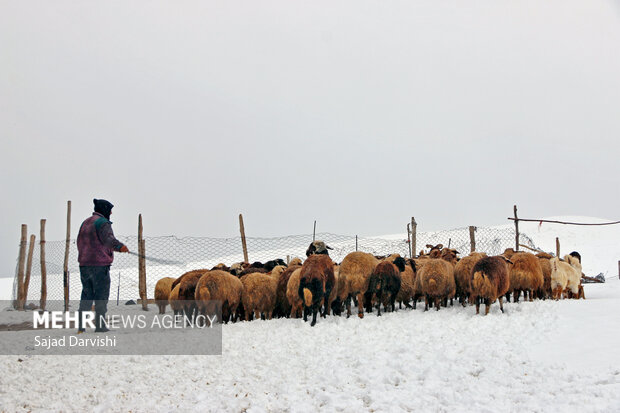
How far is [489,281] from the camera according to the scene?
818 cm

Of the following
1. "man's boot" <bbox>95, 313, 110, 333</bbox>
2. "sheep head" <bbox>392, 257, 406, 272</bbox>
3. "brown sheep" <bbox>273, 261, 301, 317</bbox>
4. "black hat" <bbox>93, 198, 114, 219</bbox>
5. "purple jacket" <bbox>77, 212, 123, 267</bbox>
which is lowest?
"man's boot" <bbox>95, 313, 110, 333</bbox>

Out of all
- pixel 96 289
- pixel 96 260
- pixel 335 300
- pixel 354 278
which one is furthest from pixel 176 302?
pixel 354 278

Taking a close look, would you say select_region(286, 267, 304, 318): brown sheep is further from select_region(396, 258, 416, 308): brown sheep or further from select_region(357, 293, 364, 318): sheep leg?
select_region(396, 258, 416, 308): brown sheep

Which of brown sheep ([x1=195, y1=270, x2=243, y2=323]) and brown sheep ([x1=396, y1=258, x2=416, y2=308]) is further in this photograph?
brown sheep ([x1=396, y1=258, x2=416, y2=308])

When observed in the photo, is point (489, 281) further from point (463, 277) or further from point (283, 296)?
point (283, 296)

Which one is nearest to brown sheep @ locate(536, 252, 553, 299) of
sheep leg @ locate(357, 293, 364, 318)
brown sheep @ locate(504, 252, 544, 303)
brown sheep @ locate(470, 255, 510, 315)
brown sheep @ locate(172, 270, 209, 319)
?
brown sheep @ locate(504, 252, 544, 303)

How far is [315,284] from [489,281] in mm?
2850

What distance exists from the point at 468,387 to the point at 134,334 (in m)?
5.27

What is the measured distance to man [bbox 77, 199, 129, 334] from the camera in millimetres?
8133

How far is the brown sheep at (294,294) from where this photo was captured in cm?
853

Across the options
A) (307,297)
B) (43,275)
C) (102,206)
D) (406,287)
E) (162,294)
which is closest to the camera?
(307,297)

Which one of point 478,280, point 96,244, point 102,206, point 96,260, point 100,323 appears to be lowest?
point 100,323

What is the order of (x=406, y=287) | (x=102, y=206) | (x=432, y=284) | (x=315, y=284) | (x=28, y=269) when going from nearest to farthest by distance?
(x=315, y=284), (x=102, y=206), (x=432, y=284), (x=406, y=287), (x=28, y=269)

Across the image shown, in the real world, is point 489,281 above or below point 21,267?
below
